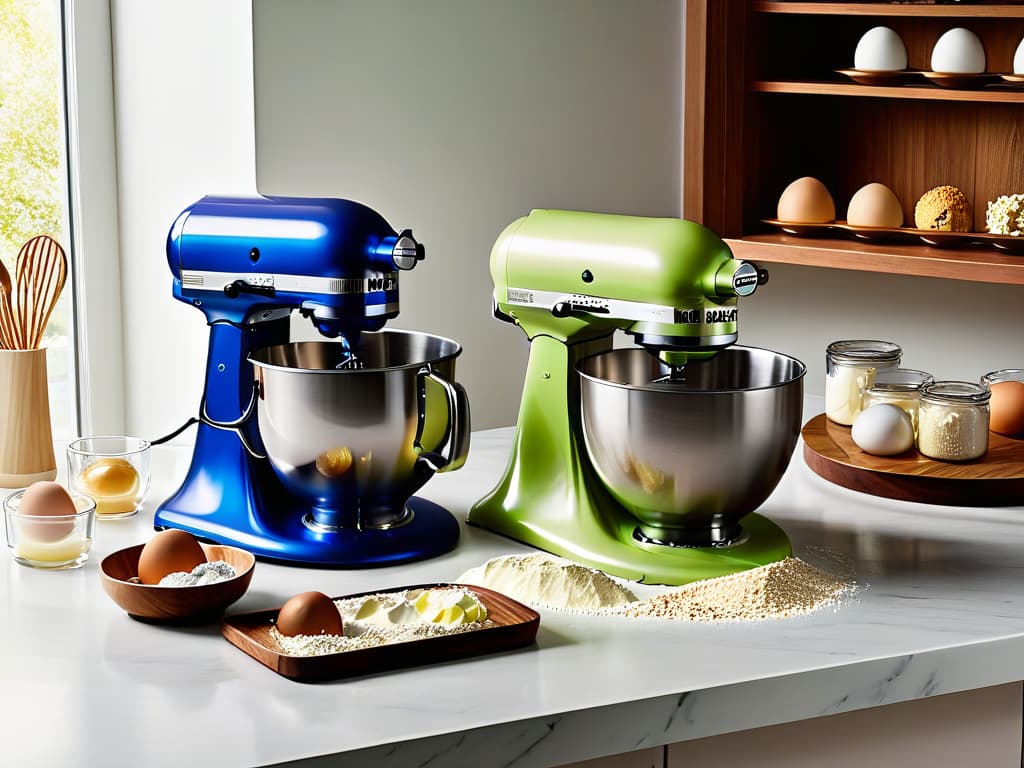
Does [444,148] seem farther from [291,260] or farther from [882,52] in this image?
[291,260]

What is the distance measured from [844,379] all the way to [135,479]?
3.06 feet

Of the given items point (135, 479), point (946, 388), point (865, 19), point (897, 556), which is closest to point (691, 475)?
point (897, 556)

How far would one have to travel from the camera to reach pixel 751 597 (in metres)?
1.14

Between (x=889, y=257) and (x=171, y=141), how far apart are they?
1.34 metres

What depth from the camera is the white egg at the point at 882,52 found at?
2.41 m

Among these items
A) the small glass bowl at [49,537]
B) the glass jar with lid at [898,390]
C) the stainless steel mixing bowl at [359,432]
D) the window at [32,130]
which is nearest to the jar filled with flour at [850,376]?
the glass jar with lid at [898,390]

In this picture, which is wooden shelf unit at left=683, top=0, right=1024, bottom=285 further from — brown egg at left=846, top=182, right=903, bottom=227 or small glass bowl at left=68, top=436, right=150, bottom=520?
small glass bowl at left=68, top=436, right=150, bottom=520

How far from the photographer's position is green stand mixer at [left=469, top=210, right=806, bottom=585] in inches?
46.1

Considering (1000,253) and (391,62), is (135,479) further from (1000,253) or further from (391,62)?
(1000,253)

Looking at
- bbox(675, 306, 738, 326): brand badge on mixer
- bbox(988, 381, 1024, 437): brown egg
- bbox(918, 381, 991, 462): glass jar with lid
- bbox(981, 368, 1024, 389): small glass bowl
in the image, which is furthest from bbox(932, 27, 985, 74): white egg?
bbox(675, 306, 738, 326): brand badge on mixer

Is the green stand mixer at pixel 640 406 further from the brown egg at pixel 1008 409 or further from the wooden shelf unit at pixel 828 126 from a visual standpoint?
the wooden shelf unit at pixel 828 126

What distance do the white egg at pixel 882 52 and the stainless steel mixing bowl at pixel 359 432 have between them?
1.48m

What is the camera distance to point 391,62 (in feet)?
7.82

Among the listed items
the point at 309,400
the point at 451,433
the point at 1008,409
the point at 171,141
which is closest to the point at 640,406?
the point at 451,433
